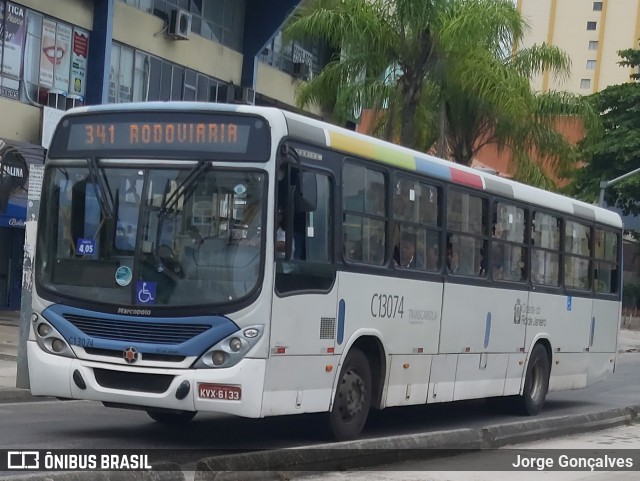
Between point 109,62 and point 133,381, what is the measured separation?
20.9 metres

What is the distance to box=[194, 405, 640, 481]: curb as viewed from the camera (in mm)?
8906

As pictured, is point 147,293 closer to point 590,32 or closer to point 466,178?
point 466,178

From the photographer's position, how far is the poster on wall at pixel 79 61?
2966cm

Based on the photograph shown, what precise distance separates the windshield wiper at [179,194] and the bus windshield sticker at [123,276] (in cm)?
28

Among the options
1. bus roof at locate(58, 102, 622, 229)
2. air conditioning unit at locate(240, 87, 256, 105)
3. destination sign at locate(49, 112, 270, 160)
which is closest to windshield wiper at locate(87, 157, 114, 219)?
destination sign at locate(49, 112, 270, 160)

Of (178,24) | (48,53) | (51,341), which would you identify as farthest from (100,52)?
(51,341)

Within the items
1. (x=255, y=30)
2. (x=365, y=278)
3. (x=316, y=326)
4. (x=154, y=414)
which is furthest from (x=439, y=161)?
(x=255, y=30)

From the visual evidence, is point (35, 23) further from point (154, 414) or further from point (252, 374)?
point (252, 374)

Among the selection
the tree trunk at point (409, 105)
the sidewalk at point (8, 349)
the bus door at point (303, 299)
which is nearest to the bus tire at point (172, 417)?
the bus door at point (303, 299)

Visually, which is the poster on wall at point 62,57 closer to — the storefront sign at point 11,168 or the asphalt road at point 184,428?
the storefront sign at point 11,168

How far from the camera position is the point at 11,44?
27.7 m

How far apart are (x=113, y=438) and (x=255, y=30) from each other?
26.5 metres

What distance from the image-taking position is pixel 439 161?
1386 cm

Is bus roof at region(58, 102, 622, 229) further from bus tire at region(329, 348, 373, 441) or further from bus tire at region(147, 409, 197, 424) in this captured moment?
bus tire at region(147, 409, 197, 424)
